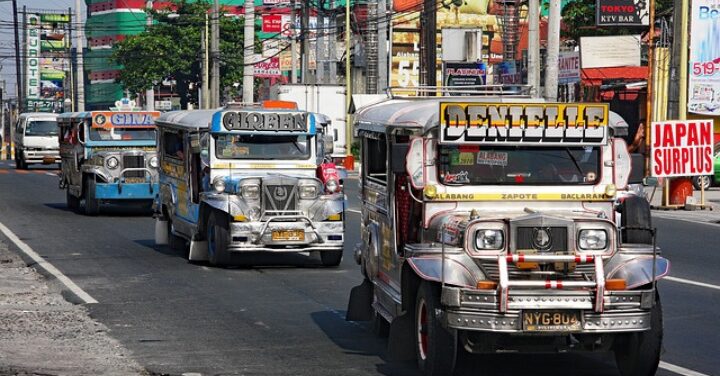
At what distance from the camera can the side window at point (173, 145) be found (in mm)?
21828

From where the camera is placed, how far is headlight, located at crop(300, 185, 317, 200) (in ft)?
63.6

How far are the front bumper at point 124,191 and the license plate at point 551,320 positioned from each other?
21448mm

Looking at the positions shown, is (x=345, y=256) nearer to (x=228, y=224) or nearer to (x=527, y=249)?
(x=228, y=224)

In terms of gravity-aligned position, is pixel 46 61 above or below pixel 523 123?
above

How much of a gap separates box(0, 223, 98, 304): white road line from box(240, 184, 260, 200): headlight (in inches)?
107

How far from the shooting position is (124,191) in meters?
30.5

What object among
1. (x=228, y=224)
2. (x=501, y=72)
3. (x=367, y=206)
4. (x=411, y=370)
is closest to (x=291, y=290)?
(x=228, y=224)

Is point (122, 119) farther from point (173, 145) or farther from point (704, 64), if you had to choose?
point (704, 64)

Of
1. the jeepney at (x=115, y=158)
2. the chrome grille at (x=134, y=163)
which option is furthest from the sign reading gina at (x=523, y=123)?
the chrome grille at (x=134, y=163)

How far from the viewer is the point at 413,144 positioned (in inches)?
431

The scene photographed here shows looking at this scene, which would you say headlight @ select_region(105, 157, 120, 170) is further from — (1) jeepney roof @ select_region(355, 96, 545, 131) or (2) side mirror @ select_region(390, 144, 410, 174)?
(2) side mirror @ select_region(390, 144, 410, 174)

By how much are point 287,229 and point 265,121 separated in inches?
76.2

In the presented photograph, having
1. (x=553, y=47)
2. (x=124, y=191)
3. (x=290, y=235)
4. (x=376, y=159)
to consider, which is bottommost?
(x=124, y=191)

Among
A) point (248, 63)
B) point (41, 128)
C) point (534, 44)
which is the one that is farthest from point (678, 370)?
point (41, 128)
